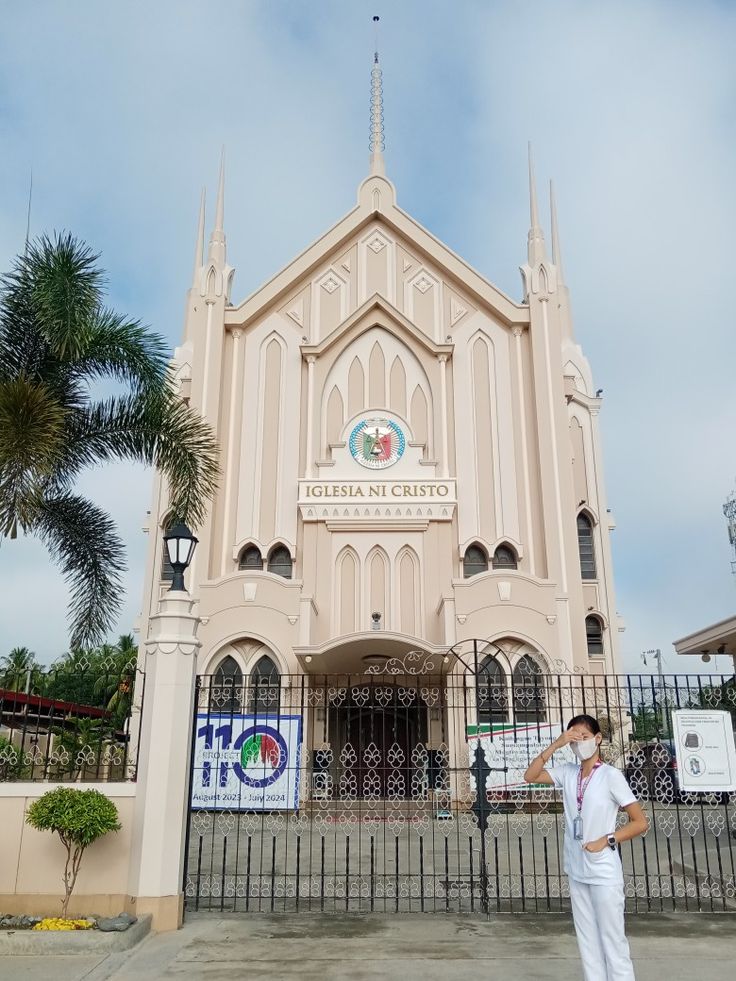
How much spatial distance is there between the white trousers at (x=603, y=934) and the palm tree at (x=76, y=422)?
8.01 metres

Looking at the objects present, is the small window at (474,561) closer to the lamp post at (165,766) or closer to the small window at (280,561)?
the small window at (280,561)

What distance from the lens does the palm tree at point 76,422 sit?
10.4m

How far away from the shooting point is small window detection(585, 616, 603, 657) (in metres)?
22.2

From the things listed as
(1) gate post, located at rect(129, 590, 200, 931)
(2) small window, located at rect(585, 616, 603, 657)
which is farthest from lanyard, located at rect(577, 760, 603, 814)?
(2) small window, located at rect(585, 616, 603, 657)

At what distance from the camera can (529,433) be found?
891 inches

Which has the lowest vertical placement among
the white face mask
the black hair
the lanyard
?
the lanyard

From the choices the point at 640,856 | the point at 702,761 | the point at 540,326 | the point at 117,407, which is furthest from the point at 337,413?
the point at 702,761

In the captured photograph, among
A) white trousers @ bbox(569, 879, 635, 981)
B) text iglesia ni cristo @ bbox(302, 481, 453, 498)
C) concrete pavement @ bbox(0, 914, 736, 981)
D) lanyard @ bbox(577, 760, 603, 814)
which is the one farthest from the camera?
text iglesia ni cristo @ bbox(302, 481, 453, 498)

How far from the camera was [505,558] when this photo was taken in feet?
71.6

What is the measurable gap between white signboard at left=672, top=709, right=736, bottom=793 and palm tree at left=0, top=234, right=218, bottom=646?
22.6ft

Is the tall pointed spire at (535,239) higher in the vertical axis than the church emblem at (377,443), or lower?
higher

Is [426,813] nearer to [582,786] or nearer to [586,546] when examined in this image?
[582,786]

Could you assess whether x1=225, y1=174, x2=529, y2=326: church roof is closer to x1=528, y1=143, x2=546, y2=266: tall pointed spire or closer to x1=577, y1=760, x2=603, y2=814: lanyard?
x1=528, y1=143, x2=546, y2=266: tall pointed spire

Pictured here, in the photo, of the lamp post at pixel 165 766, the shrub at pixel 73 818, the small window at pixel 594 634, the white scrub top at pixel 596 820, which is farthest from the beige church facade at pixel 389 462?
the white scrub top at pixel 596 820
